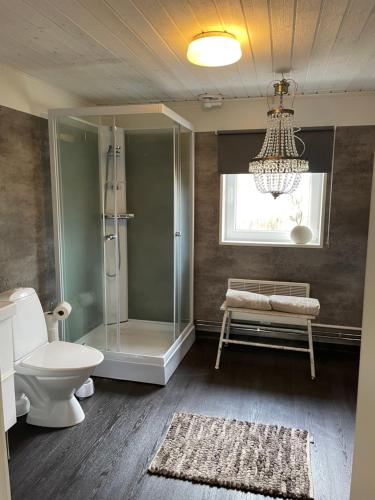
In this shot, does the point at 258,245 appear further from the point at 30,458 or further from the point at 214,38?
the point at 30,458

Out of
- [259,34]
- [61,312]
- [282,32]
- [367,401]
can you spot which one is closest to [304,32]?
[282,32]

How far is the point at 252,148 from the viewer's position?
3.38 m

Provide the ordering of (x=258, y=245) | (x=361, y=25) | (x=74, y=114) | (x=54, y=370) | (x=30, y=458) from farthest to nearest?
(x=258, y=245)
(x=74, y=114)
(x=54, y=370)
(x=30, y=458)
(x=361, y=25)

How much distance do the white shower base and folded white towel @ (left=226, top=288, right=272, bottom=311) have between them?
0.60m

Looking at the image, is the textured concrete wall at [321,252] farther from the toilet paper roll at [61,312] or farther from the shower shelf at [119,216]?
the toilet paper roll at [61,312]

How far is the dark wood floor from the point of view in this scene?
6.09 ft

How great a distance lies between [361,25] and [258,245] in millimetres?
2004

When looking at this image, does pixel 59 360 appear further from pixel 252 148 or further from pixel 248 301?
pixel 252 148

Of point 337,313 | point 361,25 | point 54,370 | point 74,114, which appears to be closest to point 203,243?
point 337,313

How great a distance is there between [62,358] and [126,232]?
146 centimetres

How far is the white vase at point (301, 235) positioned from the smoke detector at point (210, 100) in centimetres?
131

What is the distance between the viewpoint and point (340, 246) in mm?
3363

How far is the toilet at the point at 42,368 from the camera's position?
2.21 metres

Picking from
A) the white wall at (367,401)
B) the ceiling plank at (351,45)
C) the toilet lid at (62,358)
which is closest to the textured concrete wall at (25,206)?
the toilet lid at (62,358)
